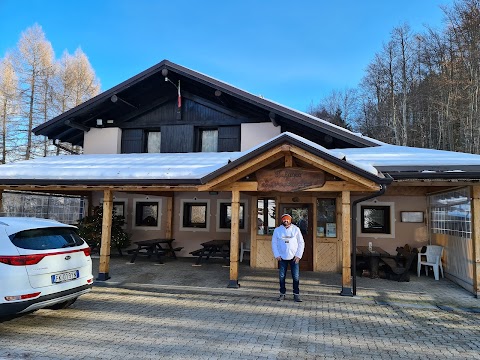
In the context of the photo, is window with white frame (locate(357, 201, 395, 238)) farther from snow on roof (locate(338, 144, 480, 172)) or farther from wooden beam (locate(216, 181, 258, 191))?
wooden beam (locate(216, 181, 258, 191))

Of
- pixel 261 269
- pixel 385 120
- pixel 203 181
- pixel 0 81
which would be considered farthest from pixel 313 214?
pixel 0 81

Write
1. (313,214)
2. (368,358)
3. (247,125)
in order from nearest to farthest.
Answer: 1. (368,358)
2. (313,214)
3. (247,125)

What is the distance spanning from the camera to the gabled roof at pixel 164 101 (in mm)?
10680

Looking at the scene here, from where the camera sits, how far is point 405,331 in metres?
5.35

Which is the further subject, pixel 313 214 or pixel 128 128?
pixel 128 128

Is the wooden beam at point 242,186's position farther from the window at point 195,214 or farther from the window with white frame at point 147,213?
A: the window with white frame at point 147,213

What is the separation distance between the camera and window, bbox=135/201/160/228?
13289 millimetres

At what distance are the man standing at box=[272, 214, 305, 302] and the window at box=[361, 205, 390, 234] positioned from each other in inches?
199

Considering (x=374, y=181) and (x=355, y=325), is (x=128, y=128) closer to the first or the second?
(x=374, y=181)

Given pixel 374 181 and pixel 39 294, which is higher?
pixel 374 181

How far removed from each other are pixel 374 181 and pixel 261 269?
508 centimetres

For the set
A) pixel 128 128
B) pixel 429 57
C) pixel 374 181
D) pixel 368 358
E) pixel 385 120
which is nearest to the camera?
pixel 368 358

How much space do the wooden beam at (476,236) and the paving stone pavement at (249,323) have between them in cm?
39

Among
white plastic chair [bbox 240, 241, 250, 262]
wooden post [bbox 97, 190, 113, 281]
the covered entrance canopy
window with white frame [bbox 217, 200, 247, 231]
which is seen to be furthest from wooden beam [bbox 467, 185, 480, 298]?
wooden post [bbox 97, 190, 113, 281]
